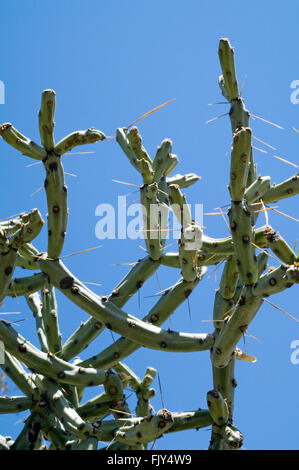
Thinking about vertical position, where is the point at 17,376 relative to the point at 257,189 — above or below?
below

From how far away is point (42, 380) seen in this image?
14.3 ft

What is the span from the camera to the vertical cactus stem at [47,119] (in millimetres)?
3963

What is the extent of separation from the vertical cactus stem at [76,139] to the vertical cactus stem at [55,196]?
50 mm

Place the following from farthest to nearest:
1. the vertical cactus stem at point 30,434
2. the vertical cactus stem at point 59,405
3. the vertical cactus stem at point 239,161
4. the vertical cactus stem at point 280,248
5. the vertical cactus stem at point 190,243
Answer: the vertical cactus stem at point 30,434
the vertical cactus stem at point 59,405
the vertical cactus stem at point 190,243
the vertical cactus stem at point 239,161
the vertical cactus stem at point 280,248

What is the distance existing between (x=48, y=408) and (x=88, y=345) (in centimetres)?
54

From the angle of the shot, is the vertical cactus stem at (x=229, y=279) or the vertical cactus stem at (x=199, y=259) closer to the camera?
the vertical cactus stem at (x=229, y=279)

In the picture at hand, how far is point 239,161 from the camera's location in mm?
3602

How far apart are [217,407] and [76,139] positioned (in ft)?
5.34

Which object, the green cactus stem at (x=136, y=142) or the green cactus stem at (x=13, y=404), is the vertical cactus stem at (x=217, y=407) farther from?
the green cactus stem at (x=136, y=142)

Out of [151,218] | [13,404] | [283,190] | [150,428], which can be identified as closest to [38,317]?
A: [13,404]

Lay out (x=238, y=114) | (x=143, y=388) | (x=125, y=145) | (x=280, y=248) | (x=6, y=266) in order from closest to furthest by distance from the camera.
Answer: (x=280, y=248)
(x=6, y=266)
(x=238, y=114)
(x=125, y=145)
(x=143, y=388)

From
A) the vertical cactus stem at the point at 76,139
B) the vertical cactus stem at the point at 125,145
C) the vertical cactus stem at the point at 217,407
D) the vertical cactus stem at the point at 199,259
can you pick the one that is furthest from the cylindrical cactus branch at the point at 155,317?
the vertical cactus stem at the point at 76,139

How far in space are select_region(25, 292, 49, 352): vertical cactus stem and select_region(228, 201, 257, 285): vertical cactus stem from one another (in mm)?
1791

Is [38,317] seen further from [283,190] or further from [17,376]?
[283,190]
